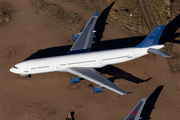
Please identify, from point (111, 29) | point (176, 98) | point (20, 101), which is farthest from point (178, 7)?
point (20, 101)

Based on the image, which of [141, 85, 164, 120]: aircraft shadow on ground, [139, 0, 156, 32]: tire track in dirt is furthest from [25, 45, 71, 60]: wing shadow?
[139, 0, 156, 32]: tire track in dirt

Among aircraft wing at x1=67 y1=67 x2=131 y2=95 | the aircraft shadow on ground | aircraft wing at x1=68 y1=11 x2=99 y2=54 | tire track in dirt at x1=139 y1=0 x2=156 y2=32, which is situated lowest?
the aircraft shadow on ground

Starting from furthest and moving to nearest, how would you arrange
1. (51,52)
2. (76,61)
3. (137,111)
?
(51,52)
(76,61)
(137,111)

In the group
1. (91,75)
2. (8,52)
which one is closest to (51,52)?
(8,52)

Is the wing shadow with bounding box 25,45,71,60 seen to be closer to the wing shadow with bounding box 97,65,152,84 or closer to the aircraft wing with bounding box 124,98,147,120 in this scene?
the wing shadow with bounding box 97,65,152,84

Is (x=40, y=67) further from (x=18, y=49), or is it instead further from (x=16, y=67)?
(x=18, y=49)

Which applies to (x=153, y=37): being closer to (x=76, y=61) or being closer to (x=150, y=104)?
(x=150, y=104)

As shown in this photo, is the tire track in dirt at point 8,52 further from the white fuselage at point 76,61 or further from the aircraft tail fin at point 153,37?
the aircraft tail fin at point 153,37

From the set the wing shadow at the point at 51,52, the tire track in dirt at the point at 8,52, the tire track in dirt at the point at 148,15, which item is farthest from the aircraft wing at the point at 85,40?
the tire track in dirt at the point at 148,15
